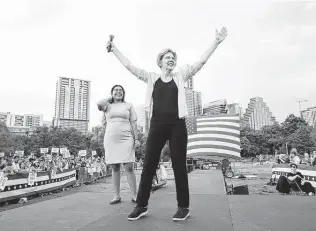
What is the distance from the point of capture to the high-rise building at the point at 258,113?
13162cm

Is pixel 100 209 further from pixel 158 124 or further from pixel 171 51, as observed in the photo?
pixel 171 51

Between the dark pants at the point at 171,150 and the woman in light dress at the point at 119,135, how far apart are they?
2.78 ft

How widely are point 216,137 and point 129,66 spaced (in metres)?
12.2

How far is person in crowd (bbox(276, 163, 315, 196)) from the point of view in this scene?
664 centimetres

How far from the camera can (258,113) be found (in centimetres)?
13475

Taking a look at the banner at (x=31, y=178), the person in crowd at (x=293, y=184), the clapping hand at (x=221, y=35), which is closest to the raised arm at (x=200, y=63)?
the clapping hand at (x=221, y=35)

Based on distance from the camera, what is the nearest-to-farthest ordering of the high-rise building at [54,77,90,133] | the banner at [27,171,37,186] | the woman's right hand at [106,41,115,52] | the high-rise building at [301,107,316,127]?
the woman's right hand at [106,41,115,52] → the banner at [27,171,37,186] → the high-rise building at [301,107,316,127] → the high-rise building at [54,77,90,133]

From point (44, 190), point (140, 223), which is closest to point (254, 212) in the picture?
point (140, 223)

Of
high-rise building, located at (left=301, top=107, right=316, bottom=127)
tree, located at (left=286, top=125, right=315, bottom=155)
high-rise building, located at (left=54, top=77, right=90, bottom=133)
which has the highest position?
high-rise building, located at (left=54, top=77, right=90, bottom=133)

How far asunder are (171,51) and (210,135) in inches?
481

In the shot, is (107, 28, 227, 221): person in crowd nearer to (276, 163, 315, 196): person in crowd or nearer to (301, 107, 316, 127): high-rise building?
(276, 163, 315, 196): person in crowd

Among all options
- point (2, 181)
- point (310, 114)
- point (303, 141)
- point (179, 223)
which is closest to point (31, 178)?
point (2, 181)

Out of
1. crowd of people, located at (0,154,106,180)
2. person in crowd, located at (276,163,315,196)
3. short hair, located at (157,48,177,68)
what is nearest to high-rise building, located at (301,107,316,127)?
crowd of people, located at (0,154,106,180)

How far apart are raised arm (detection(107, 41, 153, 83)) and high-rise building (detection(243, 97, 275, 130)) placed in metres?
135
